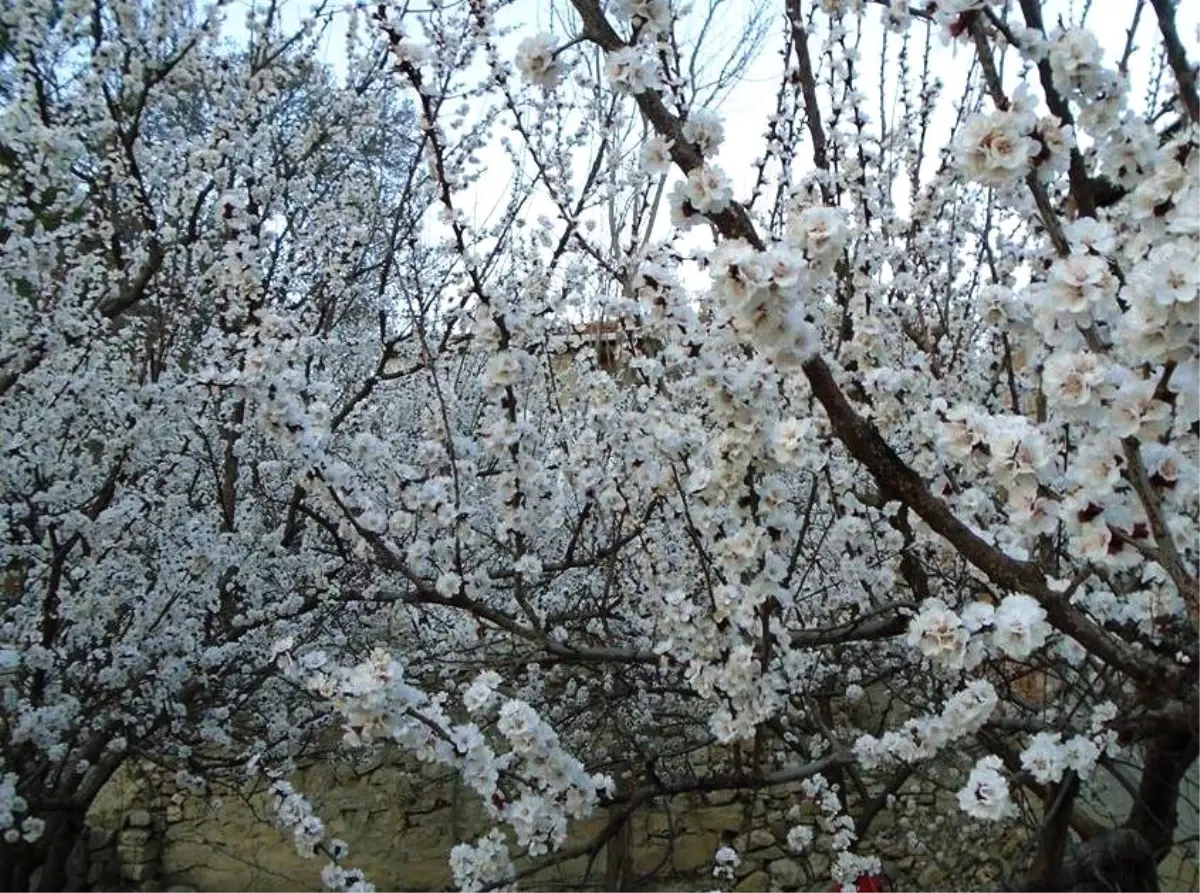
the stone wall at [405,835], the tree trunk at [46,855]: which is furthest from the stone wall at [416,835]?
the tree trunk at [46,855]

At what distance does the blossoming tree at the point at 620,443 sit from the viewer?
1684 mm

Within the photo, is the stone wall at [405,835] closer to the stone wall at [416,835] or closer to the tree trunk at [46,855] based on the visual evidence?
the stone wall at [416,835]

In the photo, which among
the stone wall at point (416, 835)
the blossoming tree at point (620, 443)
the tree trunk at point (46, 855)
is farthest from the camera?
the stone wall at point (416, 835)

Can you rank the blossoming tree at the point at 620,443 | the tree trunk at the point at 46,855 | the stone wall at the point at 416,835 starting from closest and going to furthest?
1. the blossoming tree at the point at 620,443
2. the tree trunk at the point at 46,855
3. the stone wall at the point at 416,835

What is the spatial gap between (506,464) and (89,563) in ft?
6.72

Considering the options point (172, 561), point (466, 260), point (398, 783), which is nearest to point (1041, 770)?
point (466, 260)

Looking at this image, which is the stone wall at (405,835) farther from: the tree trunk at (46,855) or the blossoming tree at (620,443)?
the tree trunk at (46,855)

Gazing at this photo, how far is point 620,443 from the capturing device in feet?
11.5

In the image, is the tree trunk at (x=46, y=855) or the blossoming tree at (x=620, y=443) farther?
the tree trunk at (x=46, y=855)

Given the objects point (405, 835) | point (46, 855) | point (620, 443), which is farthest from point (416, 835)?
point (620, 443)

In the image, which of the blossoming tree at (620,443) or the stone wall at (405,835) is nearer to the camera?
the blossoming tree at (620,443)

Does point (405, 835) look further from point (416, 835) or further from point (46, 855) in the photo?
point (46, 855)

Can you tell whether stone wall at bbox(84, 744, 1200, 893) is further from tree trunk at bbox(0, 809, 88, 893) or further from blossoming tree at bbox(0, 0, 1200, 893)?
tree trunk at bbox(0, 809, 88, 893)

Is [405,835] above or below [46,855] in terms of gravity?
above
